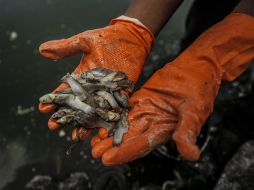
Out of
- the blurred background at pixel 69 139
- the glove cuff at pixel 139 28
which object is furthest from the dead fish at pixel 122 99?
the blurred background at pixel 69 139

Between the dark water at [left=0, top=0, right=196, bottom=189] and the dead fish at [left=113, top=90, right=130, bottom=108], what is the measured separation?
101 centimetres

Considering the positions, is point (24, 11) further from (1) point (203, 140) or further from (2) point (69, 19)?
(1) point (203, 140)

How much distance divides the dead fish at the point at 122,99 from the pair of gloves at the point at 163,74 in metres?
0.05

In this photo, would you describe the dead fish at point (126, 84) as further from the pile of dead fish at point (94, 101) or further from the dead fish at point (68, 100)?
the dead fish at point (68, 100)

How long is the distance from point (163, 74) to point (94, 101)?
0.42 meters

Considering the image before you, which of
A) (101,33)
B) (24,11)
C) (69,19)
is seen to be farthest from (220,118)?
(24,11)

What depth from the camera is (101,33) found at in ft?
7.44

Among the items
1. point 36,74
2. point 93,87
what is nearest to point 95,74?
point 93,87

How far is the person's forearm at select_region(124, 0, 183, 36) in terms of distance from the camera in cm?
245

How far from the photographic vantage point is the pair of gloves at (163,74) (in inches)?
73.5

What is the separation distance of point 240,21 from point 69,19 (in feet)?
7.50

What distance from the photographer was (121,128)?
195 cm

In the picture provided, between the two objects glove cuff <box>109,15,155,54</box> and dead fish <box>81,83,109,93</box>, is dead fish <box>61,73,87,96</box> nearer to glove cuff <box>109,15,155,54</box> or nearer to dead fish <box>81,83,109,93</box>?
dead fish <box>81,83,109,93</box>

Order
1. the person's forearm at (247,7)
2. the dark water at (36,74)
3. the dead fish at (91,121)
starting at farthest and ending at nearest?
the dark water at (36,74), the person's forearm at (247,7), the dead fish at (91,121)
